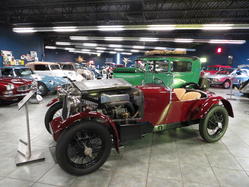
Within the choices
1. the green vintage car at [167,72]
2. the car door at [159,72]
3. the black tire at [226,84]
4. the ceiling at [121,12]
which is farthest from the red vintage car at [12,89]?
the black tire at [226,84]

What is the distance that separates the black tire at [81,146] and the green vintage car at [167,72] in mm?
4306

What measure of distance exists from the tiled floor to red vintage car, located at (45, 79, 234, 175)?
0.26 meters

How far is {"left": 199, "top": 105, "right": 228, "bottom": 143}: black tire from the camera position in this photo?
119 inches

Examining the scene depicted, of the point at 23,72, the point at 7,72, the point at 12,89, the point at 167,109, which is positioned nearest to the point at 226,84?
the point at 167,109

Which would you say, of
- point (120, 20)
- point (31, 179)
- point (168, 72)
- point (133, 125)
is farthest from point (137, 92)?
point (120, 20)

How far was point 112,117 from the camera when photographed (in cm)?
251

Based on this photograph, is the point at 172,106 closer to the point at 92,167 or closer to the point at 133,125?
the point at 133,125

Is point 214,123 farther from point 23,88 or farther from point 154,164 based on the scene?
point 23,88

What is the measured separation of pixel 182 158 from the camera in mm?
2617

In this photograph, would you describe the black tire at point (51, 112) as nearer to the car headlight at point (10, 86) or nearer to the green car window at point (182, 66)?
the car headlight at point (10, 86)

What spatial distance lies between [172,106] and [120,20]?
278 inches

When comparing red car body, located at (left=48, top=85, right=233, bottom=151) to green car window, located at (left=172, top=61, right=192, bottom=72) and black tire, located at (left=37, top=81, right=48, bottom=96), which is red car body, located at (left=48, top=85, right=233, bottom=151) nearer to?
green car window, located at (left=172, top=61, right=192, bottom=72)

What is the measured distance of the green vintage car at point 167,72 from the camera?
632 centimetres

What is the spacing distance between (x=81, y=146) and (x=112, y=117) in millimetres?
622
